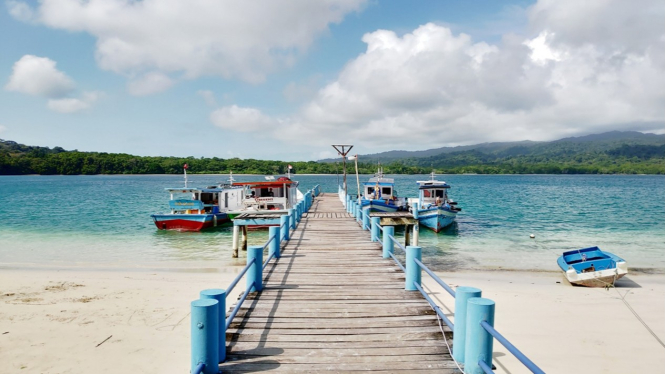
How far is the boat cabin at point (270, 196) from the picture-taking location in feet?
86.0

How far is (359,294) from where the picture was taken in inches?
303

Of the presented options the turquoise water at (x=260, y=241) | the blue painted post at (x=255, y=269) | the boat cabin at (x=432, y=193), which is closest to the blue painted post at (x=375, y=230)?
the blue painted post at (x=255, y=269)

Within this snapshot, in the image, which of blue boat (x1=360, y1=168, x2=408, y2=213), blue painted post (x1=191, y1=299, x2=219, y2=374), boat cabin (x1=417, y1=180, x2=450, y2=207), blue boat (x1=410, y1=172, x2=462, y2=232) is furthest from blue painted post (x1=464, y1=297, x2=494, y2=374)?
boat cabin (x1=417, y1=180, x2=450, y2=207)

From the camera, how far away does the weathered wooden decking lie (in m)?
5.02

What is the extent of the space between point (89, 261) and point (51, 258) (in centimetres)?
259

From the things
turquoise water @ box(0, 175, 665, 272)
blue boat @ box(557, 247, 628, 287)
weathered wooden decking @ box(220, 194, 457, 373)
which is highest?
weathered wooden decking @ box(220, 194, 457, 373)

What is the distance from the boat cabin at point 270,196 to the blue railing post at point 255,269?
18.6m

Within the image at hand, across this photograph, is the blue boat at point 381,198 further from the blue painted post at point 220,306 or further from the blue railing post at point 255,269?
the blue painted post at point 220,306

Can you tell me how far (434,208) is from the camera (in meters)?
27.4

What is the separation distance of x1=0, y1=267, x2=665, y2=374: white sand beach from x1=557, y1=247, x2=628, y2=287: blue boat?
544 mm

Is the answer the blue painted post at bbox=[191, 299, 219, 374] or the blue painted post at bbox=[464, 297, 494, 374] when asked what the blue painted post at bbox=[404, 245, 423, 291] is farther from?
the blue painted post at bbox=[191, 299, 219, 374]

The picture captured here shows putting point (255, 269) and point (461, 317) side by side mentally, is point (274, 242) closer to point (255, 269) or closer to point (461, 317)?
point (255, 269)

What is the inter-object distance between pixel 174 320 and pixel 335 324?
6.44m

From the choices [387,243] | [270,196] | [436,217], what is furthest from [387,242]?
[436,217]
